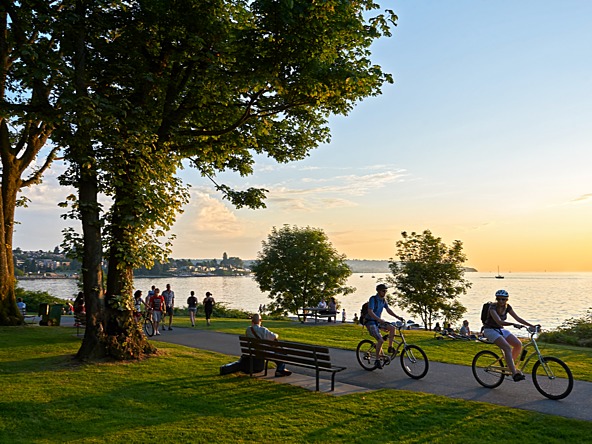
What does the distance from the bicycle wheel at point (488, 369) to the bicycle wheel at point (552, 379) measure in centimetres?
72

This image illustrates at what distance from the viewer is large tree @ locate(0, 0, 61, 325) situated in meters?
11.4

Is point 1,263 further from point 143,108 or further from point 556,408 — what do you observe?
point 556,408

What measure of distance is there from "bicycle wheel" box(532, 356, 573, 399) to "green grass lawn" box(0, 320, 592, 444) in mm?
1282

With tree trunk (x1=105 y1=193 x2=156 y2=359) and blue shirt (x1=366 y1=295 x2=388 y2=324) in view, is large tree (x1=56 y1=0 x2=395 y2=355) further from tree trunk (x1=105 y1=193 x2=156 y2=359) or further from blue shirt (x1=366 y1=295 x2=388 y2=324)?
blue shirt (x1=366 y1=295 x2=388 y2=324)

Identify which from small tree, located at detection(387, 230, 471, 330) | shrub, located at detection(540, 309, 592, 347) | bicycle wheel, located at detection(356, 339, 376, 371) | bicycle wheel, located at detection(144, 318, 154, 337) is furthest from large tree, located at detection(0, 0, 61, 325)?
small tree, located at detection(387, 230, 471, 330)

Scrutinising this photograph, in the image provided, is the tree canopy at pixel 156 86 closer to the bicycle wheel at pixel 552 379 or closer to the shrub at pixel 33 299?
the bicycle wheel at pixel 552 379

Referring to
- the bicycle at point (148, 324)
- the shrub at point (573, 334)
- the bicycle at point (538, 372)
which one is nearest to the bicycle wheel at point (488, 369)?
the bicycle at point (538, 372)

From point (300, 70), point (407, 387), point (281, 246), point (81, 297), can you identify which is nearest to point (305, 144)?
point (300, 70)

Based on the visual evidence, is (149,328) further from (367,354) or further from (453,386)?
(453,386)

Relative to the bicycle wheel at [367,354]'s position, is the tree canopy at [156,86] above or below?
above

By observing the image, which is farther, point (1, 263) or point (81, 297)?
point (81, 297)

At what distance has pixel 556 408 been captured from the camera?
8.30m

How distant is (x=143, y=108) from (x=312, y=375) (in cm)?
849

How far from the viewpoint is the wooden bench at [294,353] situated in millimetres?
9706
